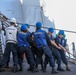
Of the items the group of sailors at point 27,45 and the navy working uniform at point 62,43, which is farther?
the navy working uniform at point 62,43

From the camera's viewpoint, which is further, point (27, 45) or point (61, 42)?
point (61, 42)

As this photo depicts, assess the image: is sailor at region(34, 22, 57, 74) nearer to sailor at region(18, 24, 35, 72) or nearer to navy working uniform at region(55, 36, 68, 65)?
sailor at region(18, 24, 35, 72)

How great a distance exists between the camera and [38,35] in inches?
393

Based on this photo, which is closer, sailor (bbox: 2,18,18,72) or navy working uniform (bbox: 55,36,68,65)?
sailor (bbox: 2,18,18,72)

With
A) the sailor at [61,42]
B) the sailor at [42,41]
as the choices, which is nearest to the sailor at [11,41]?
the sailor at [42,41]

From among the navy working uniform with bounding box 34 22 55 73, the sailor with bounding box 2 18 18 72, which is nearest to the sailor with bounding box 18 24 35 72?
the sailor with bounding box 2 18 18 72

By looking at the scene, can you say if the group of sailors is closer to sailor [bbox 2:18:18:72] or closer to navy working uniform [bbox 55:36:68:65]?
sailor [bbox 2:18:18:72]

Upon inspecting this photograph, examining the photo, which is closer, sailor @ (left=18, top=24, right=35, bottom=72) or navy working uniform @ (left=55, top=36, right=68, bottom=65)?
sailor @ (left=18, top=24, right=35, bottom=72)

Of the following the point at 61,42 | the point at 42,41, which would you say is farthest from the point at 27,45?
the point at 61,42

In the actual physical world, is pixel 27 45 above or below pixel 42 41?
below

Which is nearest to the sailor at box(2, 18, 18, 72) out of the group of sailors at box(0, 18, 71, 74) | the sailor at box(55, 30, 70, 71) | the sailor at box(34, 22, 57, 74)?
the group of sailors at box(0, 18, 71, 74)

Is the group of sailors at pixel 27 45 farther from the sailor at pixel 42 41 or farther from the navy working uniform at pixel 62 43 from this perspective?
the navy working uniform at pixel 62 43

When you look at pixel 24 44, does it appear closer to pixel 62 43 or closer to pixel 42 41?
pixel 42 41

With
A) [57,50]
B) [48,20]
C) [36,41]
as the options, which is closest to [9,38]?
[36,41]
